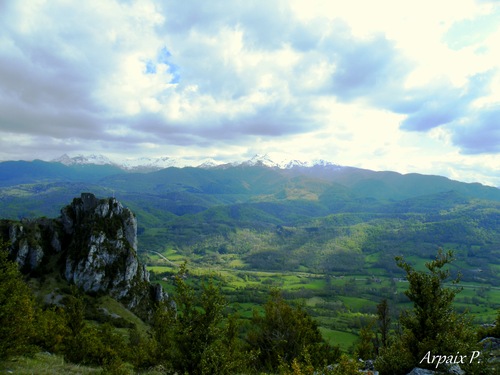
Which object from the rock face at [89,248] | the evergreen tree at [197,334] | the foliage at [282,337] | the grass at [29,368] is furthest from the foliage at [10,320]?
the rock face at [89,248]

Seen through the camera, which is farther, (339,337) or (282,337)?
(339,337)

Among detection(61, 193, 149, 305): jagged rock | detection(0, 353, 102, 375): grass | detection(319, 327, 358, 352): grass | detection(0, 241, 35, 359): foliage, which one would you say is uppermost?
detection(0, 241, 35, 359): foliage

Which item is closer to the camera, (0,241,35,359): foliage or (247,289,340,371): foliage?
(0,241,35,359): foliage

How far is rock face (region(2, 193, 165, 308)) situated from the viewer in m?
116

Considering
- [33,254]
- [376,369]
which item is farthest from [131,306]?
[376,369]

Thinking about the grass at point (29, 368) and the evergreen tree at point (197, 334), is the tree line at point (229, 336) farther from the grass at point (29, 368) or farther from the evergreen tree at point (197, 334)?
the grass at point (29, 368)

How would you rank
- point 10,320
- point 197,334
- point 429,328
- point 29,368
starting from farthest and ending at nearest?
point 429,328, point 10,320, point 29,368, point 197,334

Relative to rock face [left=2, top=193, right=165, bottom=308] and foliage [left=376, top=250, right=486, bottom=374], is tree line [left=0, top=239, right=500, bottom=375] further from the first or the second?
rock face [left=2, top=193, right=165, bottom=308]

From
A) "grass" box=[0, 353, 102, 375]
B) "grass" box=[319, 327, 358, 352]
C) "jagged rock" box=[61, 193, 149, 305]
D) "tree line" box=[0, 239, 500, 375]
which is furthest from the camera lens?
"grass" box=[319, 327, 358, 352]

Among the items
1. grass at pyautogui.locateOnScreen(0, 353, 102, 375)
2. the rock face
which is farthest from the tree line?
the rock face

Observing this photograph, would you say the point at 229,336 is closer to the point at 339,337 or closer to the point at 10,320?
the point at 10,320

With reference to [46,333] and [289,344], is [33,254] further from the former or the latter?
[289,344]

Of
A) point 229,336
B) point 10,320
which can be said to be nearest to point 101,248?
point 10,320

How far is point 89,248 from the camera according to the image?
122 meters
